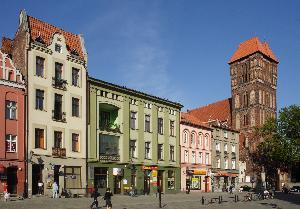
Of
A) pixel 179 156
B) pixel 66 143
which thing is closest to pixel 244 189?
pixel 179 156

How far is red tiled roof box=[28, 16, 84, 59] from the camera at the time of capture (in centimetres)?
4642

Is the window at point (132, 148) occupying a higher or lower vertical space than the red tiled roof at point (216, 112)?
lower

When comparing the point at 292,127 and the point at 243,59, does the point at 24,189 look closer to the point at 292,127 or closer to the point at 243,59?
the point at 292,127

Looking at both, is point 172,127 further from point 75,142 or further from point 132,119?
point 75,142

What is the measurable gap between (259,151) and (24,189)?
2479 inches

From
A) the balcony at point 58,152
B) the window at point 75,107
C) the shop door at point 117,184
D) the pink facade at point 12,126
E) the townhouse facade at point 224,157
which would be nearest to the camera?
the pink facade at point 12,126

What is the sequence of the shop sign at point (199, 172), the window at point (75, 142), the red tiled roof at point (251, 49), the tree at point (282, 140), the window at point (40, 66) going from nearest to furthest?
1. the window at point (40, 66)
2. the window at point (75, 142)
3. the shop sign at point (199, 172)
4. the tree at point (282, 140)
5. the red tiled roof at point (251, 49)

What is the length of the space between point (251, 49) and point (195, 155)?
1911 inches

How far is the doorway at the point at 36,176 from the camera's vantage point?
43.9m

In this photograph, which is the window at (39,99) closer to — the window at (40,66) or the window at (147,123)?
the window at (40,66)

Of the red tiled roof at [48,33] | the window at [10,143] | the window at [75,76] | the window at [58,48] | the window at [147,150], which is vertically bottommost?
the window at [147,150]

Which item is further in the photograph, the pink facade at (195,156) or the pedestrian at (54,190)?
the pink facade at (195,156)

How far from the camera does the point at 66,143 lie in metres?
47.1

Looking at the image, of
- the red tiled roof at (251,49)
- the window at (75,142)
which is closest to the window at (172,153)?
the window at (75,142)
